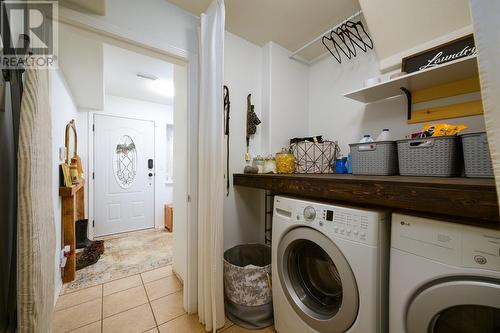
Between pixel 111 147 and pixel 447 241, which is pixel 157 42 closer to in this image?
pixel 447 241

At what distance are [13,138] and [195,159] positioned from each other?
2.97ft

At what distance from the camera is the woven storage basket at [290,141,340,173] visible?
1628 mm

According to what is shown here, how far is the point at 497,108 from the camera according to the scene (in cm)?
51

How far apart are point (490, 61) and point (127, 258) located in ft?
10.4

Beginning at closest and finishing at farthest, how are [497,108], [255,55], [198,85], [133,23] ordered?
[497,108], [133,23], [198,85], [255,55]

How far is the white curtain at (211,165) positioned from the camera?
1.30m

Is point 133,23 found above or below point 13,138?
above

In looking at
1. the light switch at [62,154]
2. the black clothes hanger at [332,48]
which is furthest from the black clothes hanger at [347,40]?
the light switch at [62,154]

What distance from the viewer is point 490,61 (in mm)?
515

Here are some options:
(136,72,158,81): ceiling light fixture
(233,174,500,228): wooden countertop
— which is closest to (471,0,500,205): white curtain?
(233,174,500,228): wooden countertop

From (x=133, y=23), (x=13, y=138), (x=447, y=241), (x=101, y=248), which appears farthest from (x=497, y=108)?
(x=101, y=248)

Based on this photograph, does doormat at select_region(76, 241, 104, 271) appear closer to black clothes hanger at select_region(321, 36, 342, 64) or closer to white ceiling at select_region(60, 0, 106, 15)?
white ceiling at select_region(60, 0, 106, 15)

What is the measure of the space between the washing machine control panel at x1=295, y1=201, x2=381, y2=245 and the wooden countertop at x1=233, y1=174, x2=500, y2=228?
66 millimetres

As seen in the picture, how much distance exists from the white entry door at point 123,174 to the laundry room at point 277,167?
630mm
